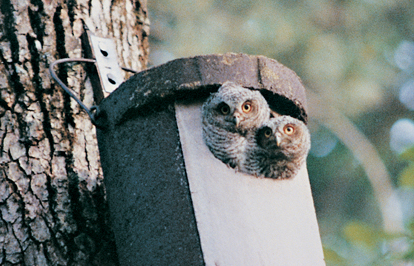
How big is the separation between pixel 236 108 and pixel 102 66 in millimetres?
594

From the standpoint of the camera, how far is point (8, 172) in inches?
62.4

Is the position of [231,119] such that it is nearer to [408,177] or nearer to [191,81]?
[191,81]

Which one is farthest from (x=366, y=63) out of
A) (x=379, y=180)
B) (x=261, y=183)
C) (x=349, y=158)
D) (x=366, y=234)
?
(x=261, y=183)

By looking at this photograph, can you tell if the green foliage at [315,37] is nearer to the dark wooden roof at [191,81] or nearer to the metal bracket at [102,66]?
the metal bracket at [102,66]

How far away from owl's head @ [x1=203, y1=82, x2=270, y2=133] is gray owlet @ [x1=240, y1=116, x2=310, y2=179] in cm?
4

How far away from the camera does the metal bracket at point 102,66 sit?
1.80 meters

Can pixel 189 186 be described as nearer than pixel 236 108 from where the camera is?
Yes

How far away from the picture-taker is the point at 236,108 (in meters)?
1.53

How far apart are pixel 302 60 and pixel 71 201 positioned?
3.71 metres

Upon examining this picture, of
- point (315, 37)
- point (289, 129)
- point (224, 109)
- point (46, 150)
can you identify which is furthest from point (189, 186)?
point (315, 37)

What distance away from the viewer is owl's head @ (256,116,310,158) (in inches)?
60.2

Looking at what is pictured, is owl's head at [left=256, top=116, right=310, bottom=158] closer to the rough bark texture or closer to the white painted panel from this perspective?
the white painted panel

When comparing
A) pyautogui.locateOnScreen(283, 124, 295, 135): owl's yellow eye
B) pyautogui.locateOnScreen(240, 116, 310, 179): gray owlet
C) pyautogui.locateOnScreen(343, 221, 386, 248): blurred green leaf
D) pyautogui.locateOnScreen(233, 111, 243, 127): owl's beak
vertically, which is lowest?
pyautogui.locateOnScreen(343, 221, 386, 248): blurred green leaf

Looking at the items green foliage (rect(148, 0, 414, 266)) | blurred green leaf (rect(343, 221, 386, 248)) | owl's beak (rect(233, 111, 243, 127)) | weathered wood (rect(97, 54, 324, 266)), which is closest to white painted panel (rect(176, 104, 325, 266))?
weathered wood (rect(97, 54, 324, 266))
